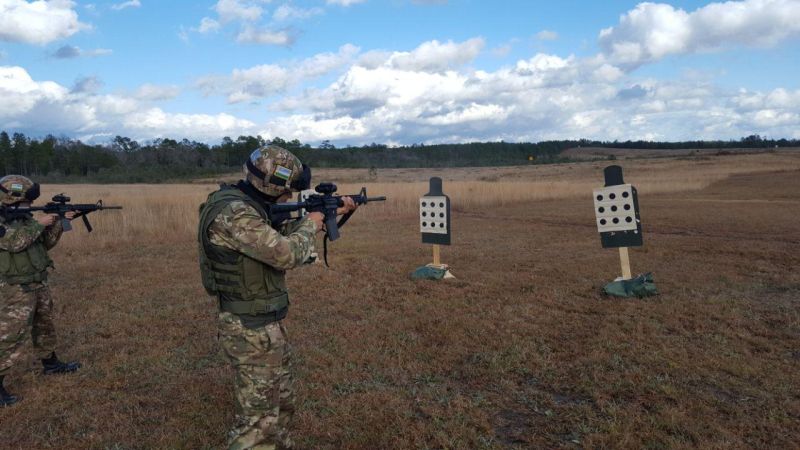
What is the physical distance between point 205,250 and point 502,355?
3.47 meters

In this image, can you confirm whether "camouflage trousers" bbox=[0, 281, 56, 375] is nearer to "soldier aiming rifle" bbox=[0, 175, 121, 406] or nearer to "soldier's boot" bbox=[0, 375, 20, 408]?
"soldier aiming rifle" bbox=[0, 175, 121, 406]

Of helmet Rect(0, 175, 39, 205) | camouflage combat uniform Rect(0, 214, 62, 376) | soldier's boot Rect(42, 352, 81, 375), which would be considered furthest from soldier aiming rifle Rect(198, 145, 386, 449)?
soldier's boot Rect(42, 352, 81, 375)

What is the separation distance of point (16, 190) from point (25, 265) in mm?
683

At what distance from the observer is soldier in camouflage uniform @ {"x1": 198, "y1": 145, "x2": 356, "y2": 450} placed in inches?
113

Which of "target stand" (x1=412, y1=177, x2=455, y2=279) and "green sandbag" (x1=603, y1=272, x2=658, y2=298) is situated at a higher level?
"target stand" (x1=412, y1=177, x2=455, y2=279)

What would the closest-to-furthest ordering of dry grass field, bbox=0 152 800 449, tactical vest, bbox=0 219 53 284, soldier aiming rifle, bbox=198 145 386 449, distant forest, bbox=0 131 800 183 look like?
soldier aiming rifle, bbox=198 145 386 449 < dry grass field, bbox=0 152 800 449 < tactical vest, bbox=0 219 53 284 < distant forest, bbox=0 131 800 183

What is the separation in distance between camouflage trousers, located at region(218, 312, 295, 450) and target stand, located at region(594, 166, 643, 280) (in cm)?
600

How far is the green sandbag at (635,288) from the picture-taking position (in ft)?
24.1

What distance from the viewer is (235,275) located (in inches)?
116

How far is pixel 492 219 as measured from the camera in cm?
1920

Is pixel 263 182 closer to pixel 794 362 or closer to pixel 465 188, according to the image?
pixel 794 362

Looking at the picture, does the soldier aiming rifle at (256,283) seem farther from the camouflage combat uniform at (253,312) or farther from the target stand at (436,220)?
the target stand at (436,220)

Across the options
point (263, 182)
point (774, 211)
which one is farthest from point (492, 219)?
point (263, 182)

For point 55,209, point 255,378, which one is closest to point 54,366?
point 55,209
